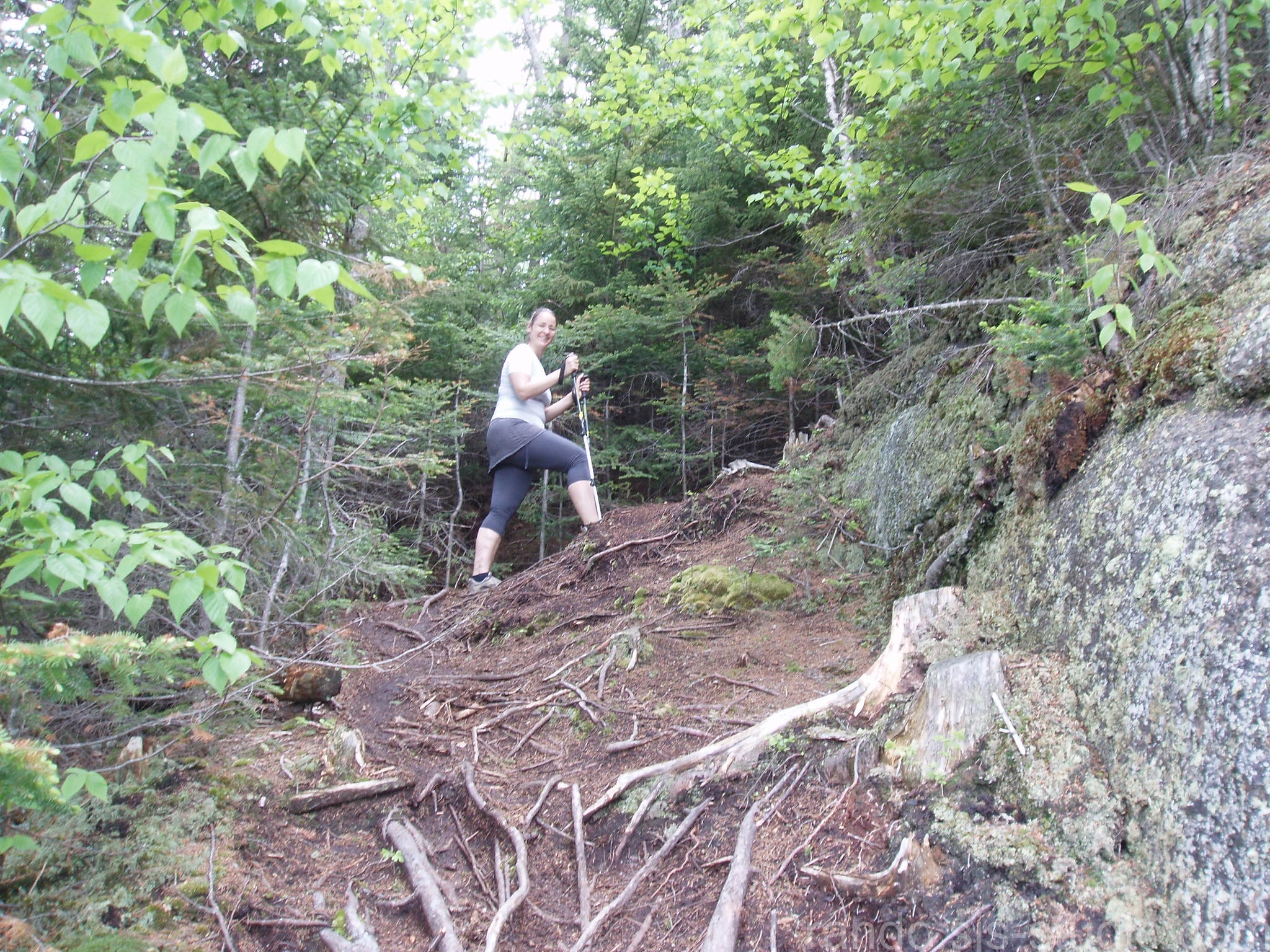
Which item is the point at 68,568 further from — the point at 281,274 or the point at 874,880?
the point at 874,880

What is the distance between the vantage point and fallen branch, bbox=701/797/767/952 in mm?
2416

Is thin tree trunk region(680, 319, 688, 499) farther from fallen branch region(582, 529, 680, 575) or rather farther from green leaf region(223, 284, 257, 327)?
green leaf region(223, 284, 257, 327)

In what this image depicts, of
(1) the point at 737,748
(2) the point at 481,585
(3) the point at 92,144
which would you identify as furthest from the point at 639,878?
(2) the point at 481,585

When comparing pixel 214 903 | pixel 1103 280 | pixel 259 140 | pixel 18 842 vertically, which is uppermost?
pixel 259 140

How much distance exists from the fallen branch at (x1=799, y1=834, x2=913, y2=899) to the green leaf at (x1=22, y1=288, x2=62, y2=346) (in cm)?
271

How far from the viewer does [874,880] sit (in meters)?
2.41

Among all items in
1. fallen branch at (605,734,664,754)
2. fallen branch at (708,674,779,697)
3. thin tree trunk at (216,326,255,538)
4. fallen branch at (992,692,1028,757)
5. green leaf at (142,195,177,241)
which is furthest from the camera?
thin tree trunk at (216,326,255,538)

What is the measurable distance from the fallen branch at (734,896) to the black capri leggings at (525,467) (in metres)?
4.49

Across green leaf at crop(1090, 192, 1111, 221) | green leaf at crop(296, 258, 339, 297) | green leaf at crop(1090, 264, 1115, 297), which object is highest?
green leaf at crop(296, 258, 339, 297)

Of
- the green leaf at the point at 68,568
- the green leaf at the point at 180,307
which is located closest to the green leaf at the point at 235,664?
the green leaf at the point at 68,568

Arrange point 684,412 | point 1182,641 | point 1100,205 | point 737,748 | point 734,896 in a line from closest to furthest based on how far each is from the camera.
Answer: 1. point 1182,641
2. point 1100,205
3. point 734,896
4. point 737,748
5. point 684,412

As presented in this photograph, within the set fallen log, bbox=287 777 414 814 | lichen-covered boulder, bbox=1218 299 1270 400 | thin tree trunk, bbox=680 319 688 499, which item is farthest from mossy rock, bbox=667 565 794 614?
thin tree trunk, bbox=680 319 688 499

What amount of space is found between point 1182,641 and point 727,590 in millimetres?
3423

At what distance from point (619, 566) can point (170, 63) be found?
5.38 meters
